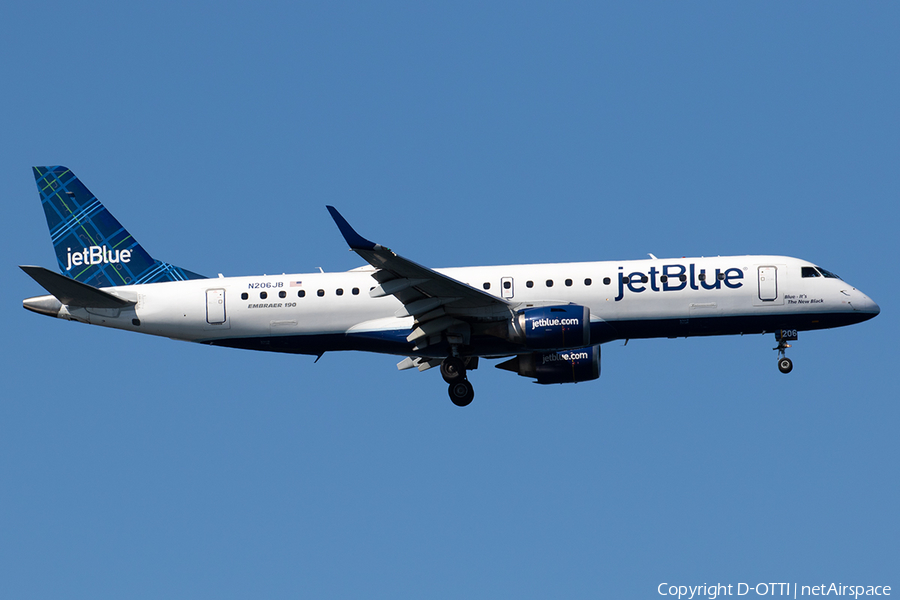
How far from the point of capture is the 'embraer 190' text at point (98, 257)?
118 ft

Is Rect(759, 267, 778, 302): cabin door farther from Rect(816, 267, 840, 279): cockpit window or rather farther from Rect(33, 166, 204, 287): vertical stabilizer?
Rect(33, 166, 204, 287): vertical stabilizer

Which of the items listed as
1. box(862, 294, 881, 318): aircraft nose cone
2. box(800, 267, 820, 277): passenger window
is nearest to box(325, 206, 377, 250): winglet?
box(800, 267, 820, 277): passenger window

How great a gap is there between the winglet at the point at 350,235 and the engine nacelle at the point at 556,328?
5904 millimetres

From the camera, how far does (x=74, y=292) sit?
33.1 meters

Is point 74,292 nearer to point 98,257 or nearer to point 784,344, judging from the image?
point 98,257

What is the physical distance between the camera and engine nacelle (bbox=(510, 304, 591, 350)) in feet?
104

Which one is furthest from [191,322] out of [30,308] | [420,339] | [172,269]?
[420,339]

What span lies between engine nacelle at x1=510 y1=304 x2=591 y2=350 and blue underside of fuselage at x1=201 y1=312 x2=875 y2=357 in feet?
2.83

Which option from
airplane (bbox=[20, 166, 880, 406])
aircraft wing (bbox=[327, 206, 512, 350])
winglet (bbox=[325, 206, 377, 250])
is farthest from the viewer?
airplane (bbox=[20, 166, 880, 406])

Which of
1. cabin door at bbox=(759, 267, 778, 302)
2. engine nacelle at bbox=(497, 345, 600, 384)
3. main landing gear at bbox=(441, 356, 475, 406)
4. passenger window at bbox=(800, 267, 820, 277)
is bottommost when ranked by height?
main landing gear at bbox=(441, 356, 475, 406)

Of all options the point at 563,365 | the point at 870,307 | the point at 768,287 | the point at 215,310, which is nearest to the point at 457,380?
the point at 563,365

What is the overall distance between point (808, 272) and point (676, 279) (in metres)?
4.42

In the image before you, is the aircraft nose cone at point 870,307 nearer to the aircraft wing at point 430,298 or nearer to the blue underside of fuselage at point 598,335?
the blue underside of fuselage at point 598,335

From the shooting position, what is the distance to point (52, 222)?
120 ft
